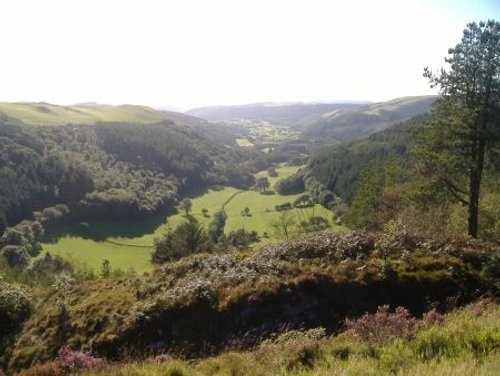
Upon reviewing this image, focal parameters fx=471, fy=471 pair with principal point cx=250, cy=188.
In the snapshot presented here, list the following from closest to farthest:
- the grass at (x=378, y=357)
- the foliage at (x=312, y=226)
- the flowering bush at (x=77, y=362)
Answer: the grass at (x=378, y=357), the flowering bush at (x=77, y=362), the foliage at (x=312, y=226)

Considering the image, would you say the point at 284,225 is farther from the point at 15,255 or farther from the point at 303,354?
the point at 15,255

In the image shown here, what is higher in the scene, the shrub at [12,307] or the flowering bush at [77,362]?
the flowering bush at [77,362]

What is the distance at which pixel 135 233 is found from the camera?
513 feet

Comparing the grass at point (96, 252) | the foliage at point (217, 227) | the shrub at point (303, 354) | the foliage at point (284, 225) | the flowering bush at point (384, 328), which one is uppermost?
the flowering bush at point (384, 328)

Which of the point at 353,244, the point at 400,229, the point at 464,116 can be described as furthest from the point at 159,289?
the point at 464,116

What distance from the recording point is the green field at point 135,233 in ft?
416

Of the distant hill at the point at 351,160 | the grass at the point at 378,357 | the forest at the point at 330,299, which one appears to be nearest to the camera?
the grass at the point at 378,357

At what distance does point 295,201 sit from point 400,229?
143 metres

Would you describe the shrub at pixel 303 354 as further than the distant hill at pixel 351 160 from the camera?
No

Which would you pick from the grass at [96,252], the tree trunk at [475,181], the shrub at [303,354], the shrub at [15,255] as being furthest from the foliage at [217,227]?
the shrub at [303,354]

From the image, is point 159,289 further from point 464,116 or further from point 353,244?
point 464,116

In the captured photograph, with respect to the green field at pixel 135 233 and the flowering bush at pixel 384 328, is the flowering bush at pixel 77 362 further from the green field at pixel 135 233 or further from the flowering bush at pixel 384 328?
the green field at pixel 135 233

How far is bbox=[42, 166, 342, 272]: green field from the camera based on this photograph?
126812 mm

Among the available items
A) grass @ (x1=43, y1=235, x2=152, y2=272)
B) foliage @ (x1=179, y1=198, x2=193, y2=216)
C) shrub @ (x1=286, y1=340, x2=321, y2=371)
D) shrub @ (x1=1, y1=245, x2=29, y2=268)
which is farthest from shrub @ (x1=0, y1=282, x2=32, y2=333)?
foliage @ (x1=179, y1=198, x2=193, y2=216)
